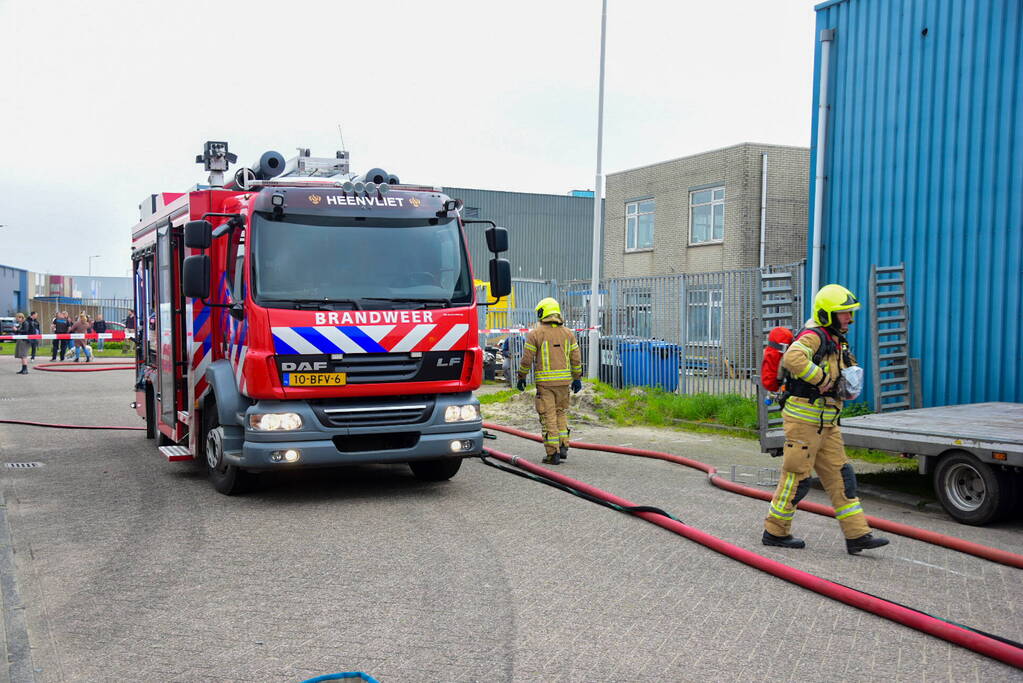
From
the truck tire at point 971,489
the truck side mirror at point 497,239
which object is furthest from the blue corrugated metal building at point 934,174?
the truck side mirror at point 497,239

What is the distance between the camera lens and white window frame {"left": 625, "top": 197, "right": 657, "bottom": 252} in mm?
31953

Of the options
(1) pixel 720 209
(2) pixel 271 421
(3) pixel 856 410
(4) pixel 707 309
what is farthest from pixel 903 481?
(1) pixel 720 209

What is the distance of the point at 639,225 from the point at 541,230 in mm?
14906

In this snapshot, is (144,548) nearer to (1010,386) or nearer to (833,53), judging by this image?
(1010,386)

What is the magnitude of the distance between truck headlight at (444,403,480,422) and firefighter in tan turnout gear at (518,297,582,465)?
2276 millimetres

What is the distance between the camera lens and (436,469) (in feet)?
30.4

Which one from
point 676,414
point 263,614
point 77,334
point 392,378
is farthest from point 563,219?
point 263,614

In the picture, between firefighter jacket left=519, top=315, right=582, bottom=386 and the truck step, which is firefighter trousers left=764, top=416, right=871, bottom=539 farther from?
the truck step

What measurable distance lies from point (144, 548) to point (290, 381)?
1.84 meters

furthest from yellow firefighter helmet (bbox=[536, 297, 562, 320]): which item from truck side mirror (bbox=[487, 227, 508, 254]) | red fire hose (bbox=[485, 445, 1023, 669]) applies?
red fire hose (bbox=[485, 445, 1023, 669])

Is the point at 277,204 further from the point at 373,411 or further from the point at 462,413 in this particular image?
the point at 462,413

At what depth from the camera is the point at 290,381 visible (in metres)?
7.88

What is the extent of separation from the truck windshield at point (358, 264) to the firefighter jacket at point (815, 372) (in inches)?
125

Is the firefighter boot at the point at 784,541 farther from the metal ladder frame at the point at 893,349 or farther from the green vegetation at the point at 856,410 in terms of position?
the green vegetation at the point at 856,410
